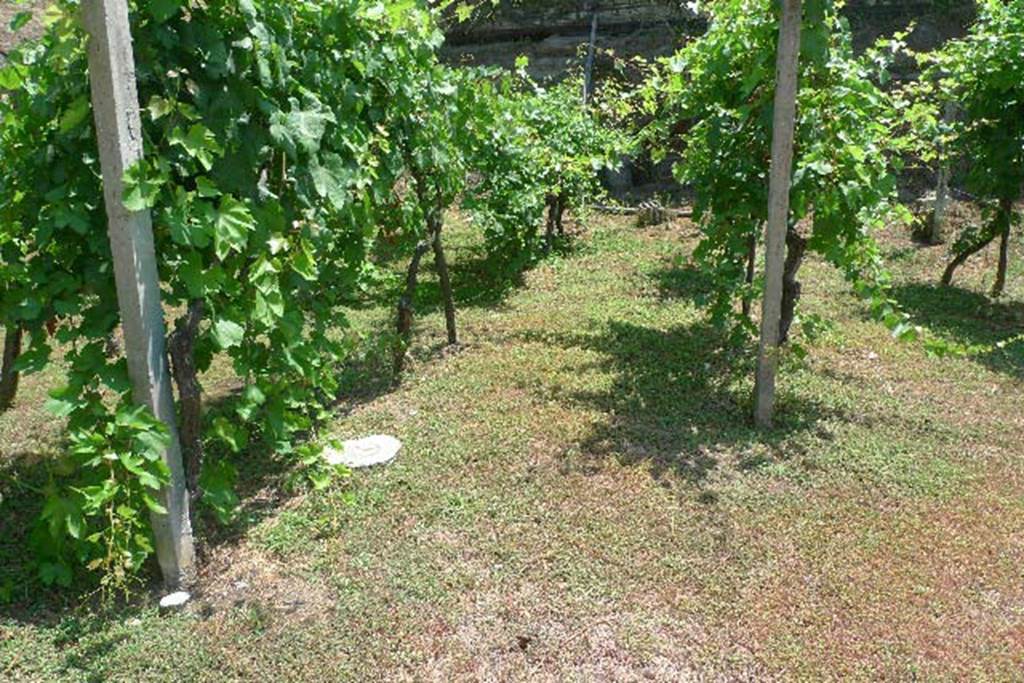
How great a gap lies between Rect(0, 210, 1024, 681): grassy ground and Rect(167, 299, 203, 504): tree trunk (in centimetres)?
38

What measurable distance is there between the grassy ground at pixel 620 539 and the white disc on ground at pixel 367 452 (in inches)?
4.0

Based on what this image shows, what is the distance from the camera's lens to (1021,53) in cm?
676

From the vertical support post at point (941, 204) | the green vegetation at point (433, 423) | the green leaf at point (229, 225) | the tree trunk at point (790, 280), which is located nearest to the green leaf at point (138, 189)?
the green vegetation at point (433, 423)

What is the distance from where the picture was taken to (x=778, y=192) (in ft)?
15.2

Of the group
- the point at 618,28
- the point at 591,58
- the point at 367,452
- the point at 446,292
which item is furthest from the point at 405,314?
the point at 618,28

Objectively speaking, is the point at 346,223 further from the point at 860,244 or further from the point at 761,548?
the point at 860,244

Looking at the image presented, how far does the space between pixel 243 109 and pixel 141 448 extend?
4.20 feet

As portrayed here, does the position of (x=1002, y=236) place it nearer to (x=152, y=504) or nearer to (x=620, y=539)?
(x=620, y=539)

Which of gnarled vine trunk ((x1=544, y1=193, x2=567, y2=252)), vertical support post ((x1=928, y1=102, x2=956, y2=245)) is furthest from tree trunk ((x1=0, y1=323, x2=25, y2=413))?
vertical support post ((x1=928, y1=102, x2=956, y2=245))

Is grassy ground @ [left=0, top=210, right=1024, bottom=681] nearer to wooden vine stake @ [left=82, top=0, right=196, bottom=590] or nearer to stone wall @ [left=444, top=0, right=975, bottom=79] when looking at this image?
wooden vine stake @ [left=82, top=0, right=196, bottom=590]

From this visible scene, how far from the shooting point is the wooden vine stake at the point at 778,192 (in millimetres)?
4418

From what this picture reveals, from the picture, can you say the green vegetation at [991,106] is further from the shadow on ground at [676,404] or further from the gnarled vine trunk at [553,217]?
the gnarled vine trunk at [553,217]

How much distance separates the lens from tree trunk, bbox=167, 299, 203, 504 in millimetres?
3469

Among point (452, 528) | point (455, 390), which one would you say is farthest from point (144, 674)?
point (455, 390)
